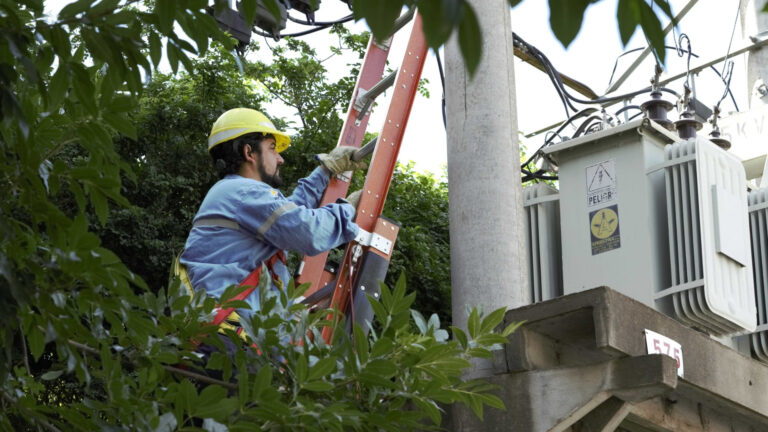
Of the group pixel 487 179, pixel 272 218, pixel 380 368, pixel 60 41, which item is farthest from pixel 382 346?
pixel 487 179

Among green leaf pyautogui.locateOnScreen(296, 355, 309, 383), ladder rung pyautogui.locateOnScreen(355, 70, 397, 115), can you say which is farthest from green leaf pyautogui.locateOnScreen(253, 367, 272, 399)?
ladder rung pyautogui.locateOnScreen(355, 70, 397, 115)

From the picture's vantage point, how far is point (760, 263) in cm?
611

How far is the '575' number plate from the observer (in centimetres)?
441

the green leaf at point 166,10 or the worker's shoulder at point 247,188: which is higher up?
the green leaf at point 166,10

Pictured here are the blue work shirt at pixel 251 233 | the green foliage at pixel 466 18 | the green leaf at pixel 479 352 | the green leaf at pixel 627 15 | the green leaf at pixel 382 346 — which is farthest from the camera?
the blue work shirt at pixel 251 233

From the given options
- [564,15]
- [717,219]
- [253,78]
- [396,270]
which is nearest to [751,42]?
[396,270]

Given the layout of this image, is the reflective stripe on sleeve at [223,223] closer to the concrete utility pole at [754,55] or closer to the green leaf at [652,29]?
the green leaf at [652,29]

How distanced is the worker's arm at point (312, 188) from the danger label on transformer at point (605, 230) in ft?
4.00

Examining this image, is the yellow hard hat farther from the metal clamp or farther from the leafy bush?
the leafy bush

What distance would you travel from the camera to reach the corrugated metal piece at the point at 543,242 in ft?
18.7

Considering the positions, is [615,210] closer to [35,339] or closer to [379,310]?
[379,310]

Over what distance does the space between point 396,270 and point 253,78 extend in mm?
3975

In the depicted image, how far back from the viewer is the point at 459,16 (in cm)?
178

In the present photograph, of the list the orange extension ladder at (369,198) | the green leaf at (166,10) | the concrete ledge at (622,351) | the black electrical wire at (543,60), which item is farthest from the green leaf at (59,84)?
the black electrical wire at (543,60)
